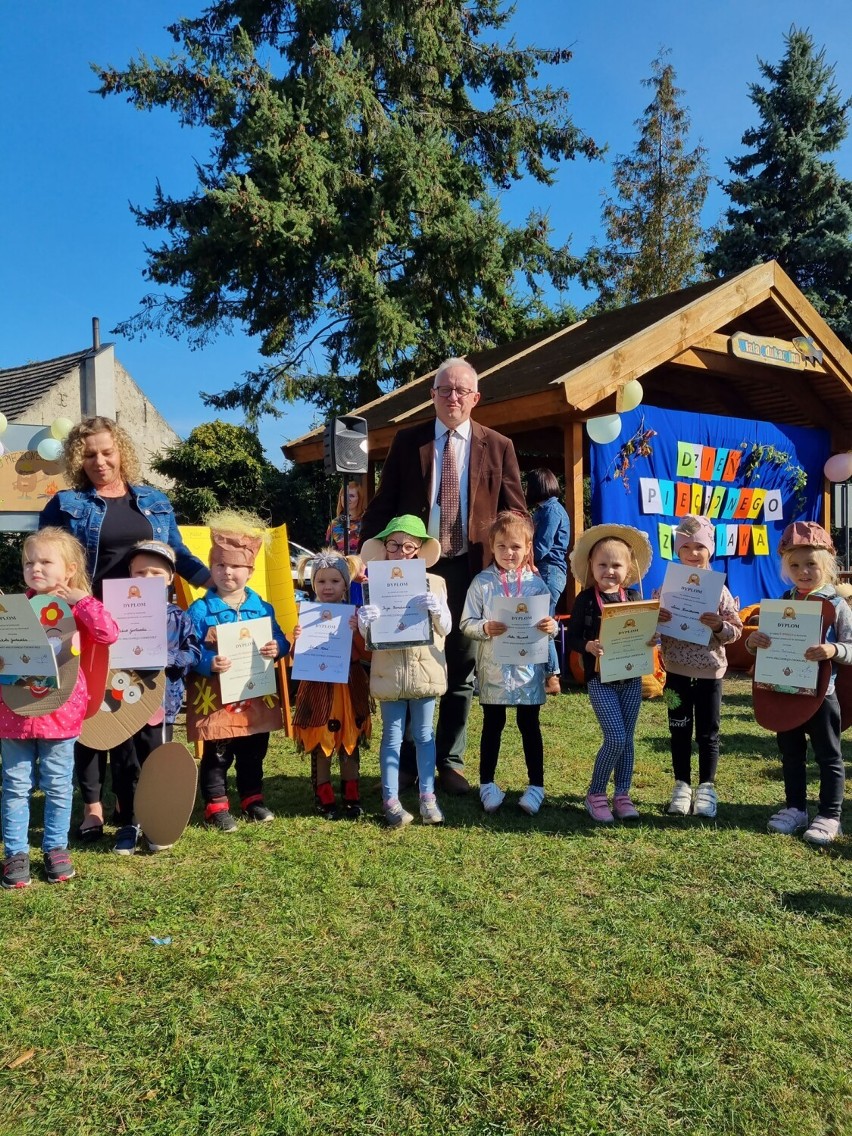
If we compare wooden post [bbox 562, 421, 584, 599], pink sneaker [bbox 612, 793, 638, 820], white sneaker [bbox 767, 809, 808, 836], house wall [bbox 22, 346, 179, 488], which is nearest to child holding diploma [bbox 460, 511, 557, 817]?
pink sneaker [bbox 612, 793, 638, 820]

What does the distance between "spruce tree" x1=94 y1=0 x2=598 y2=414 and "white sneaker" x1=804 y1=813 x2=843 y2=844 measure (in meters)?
14.9

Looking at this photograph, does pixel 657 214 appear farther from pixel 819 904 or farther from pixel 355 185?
pixel 819 904

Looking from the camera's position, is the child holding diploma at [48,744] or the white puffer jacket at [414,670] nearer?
the child holding diploma at [48,744]

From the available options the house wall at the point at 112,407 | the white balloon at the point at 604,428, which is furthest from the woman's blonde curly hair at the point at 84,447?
the white balloon at the point at 604,428

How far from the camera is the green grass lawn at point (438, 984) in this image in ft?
5.97

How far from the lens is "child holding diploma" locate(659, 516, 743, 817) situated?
375 cm

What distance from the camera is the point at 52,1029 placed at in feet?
6.96

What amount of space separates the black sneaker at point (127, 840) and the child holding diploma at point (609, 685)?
2.05 m

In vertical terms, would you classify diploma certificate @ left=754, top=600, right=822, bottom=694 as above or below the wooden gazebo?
below

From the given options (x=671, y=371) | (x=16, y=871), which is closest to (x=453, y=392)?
(x=16, y=871)

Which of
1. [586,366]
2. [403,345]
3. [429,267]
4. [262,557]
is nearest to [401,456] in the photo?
[262,557]

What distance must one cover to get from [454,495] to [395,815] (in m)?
1.61

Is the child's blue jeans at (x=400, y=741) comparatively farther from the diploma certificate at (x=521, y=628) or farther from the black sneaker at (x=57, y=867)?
the black sneaker at (x=57, y=867)

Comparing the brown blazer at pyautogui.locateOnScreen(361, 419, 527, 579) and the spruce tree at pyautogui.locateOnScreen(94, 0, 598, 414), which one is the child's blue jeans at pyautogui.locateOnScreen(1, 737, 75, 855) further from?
the spruce tree at pyautogui.locateOnScreen(94, 0, 598, 414)
